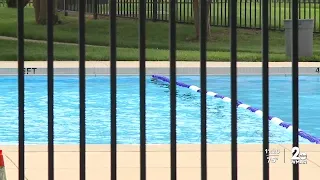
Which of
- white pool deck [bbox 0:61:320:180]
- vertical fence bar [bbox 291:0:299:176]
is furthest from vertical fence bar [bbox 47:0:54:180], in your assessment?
white pool deck [bbox 0:61:320:180]

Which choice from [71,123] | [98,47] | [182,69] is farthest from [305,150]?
[98,47]

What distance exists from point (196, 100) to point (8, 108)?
3.30 meters

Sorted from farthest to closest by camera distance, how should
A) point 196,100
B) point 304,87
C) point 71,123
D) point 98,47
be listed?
1. point 98,47
2. point 304,87
3. point 196,100
4. point 71,123

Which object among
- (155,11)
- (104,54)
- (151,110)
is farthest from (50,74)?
(155,11)

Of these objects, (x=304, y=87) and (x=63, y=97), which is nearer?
(x=63, y=97)

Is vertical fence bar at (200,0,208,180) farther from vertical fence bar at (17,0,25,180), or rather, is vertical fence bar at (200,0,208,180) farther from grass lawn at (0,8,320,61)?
grass lawn at (0,8,320,61)

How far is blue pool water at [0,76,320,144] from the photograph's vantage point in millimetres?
11750

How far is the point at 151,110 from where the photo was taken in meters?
14.5

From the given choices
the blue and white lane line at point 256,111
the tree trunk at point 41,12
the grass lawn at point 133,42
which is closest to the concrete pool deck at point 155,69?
the blue and white lane line at point 256,111

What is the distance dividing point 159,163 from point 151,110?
7.33 m

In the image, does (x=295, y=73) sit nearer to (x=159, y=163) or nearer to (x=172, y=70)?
(x=172, y=70)

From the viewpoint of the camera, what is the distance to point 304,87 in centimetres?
1762

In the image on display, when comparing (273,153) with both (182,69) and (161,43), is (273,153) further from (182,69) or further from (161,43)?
(161,43)

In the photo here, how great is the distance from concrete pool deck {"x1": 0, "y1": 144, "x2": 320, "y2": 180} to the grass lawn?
13.1m
